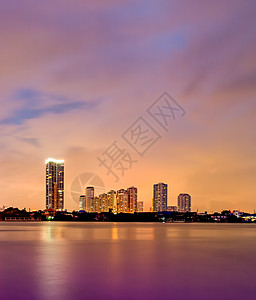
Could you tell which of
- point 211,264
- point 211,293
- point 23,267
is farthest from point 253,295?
point 23,267

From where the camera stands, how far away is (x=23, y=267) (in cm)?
3669

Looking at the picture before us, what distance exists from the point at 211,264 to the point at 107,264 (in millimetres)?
A: 9236

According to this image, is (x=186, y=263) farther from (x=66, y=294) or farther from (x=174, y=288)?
(x=66, y=294)

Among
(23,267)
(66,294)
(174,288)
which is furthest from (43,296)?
(23,267)

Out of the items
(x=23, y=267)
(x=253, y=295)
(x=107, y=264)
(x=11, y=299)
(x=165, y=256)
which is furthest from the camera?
(x=165, y=256)

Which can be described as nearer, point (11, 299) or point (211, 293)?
point (11, 299)

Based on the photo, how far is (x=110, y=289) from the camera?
2620 centimetres

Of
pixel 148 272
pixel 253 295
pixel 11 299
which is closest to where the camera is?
pixel 11 299

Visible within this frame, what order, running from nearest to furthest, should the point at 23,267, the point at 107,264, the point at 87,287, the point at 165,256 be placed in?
the point at 87,287 < the point at 23,267 < the point at 107,264 < the point at 165,256

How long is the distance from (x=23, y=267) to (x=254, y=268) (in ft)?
62.5

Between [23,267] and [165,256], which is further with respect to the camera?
[165,256]

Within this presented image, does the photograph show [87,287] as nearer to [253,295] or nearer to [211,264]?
[253,295]

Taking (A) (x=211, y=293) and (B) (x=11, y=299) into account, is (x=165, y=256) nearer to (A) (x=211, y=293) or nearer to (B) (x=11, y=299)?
(A) (x=211, y=293)

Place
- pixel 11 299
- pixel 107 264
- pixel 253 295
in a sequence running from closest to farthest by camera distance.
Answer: pixel 11 299, pixel 253 295, pixel 107 264
